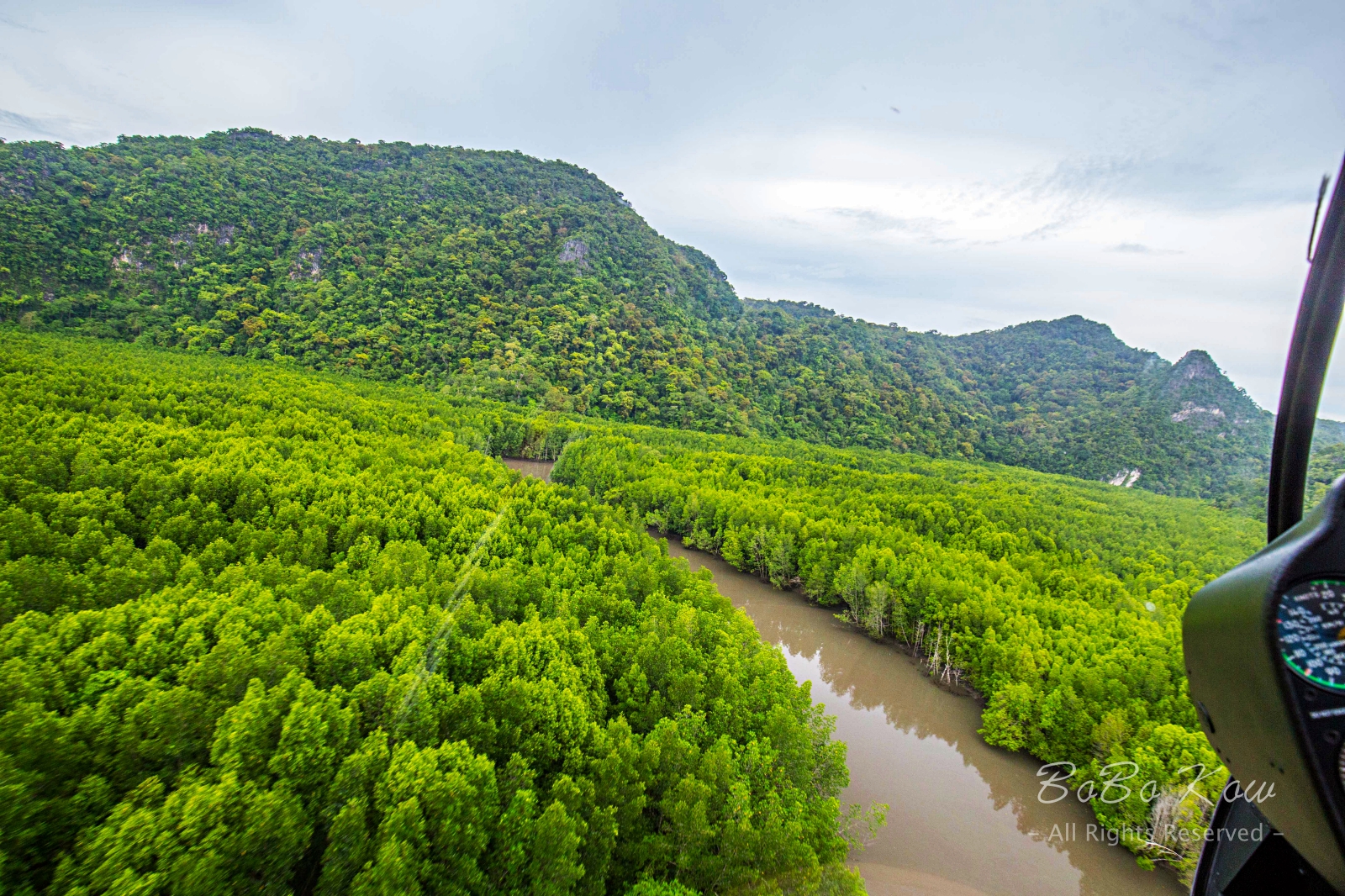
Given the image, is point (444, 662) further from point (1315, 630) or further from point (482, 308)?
point (482, 308)

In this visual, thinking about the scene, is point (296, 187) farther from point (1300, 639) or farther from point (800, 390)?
point (1300, 639)

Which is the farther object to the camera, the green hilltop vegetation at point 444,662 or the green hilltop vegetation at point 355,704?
the green hilltop vegetation at point 444,662

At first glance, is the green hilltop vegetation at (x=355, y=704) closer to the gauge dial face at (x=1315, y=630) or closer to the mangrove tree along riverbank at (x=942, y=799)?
the mangrove tree along riverbank at (x=942, y=799)

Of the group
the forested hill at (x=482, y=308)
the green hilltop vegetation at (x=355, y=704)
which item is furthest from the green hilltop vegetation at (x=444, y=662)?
the forested hill at (x=482, y=308)

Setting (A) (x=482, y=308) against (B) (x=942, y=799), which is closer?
(B) (x=942, y=799)

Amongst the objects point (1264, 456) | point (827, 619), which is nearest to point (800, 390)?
point (827, 619)

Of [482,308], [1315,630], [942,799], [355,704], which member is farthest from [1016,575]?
[482,308]

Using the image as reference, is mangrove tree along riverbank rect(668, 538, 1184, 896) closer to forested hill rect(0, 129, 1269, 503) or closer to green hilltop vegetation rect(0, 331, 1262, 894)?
green hilltop vegetation rect(0, 331, 1262, 894)
